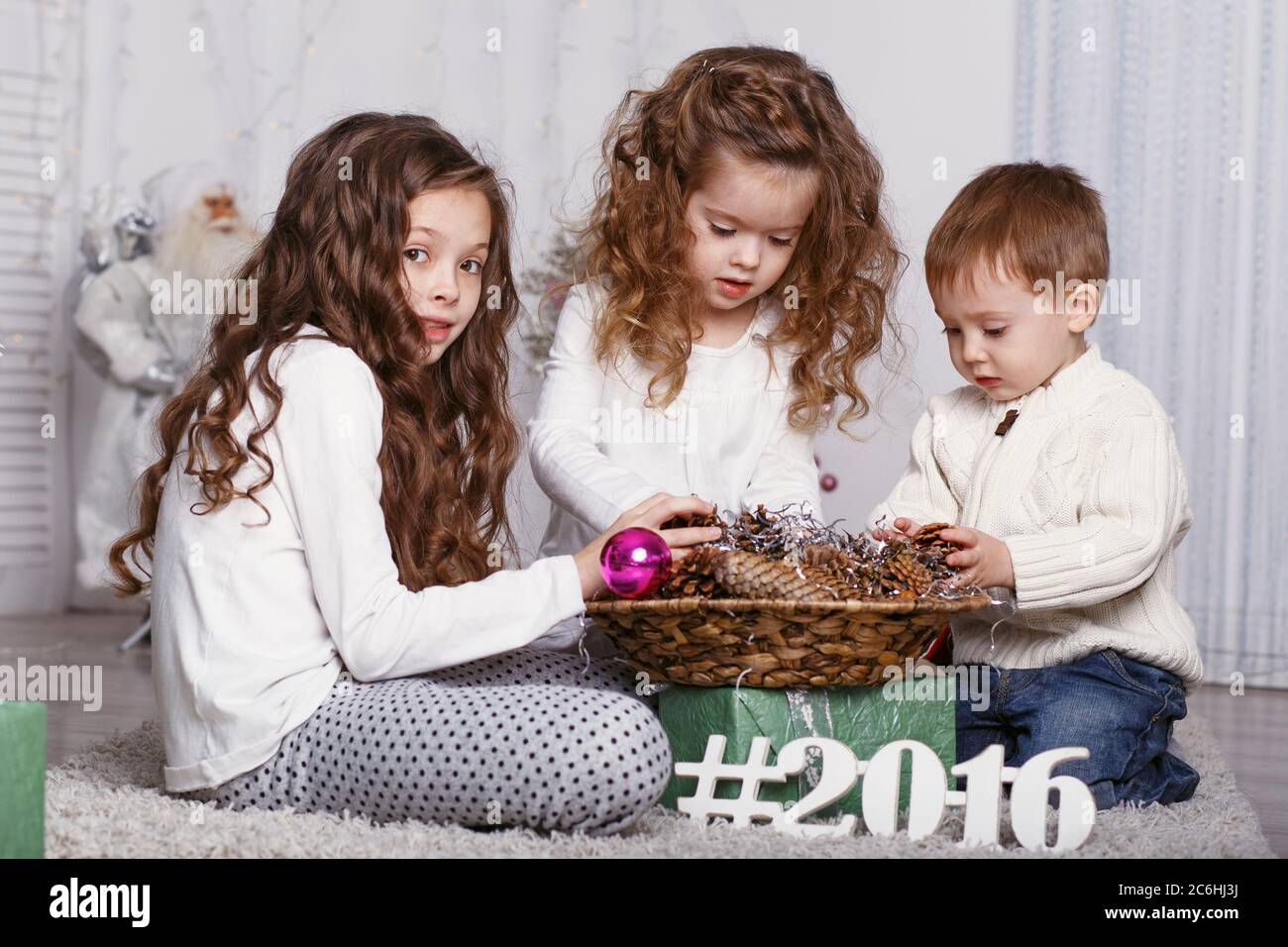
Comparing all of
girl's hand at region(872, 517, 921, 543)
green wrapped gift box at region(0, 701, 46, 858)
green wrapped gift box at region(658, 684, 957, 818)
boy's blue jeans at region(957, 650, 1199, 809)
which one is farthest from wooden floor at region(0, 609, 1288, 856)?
green wrapped gift box at region(0, 701, 46, 858)

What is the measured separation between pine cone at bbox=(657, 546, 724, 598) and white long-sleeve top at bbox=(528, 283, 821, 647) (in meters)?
0.48

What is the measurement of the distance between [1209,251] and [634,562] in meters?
2.10

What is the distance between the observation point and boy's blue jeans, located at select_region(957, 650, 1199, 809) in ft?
5.14

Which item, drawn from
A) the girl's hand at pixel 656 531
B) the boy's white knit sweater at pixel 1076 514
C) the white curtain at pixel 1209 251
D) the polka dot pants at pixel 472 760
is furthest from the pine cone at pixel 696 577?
the white curtain at pixel 1209 251

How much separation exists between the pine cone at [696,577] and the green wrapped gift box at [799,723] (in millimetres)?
105

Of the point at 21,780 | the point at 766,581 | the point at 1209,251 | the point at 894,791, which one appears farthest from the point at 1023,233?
the point at 1209,251

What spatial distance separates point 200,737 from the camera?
137cm

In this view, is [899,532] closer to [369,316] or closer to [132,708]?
[369,316]

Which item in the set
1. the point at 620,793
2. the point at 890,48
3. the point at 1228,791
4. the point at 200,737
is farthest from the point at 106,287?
the point at 1228,791

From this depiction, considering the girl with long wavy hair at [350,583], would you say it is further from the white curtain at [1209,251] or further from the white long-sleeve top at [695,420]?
the white curtain at [1209,251]

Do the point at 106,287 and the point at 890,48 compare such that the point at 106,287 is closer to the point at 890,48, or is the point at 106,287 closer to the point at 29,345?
the point at 29,345

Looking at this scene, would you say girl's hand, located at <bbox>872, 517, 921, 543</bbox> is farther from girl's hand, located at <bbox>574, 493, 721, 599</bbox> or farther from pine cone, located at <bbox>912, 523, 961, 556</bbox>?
girl's hand, located at <bbox>574, 493, 721, 599</bbox>

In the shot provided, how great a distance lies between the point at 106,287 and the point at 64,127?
0.92 meters

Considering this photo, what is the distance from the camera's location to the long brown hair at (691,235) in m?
1.76
